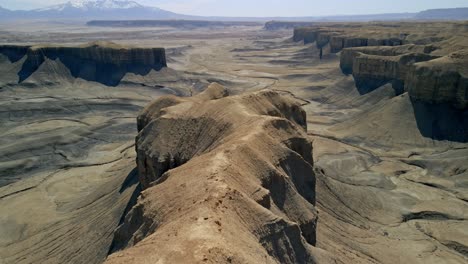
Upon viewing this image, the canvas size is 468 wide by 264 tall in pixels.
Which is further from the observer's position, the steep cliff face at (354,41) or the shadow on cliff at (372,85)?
the steep cliff face at (354,41)

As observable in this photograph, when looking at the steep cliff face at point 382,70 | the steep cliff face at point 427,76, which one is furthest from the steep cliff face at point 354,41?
the steep cliff face at point 427,76

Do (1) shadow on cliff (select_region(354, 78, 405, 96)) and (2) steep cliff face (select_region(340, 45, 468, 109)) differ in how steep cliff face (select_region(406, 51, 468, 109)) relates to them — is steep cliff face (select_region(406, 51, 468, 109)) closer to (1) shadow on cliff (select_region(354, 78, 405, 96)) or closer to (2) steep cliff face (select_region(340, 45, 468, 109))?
(2) steep cliff face (select_region(340, 45, 468, 109))

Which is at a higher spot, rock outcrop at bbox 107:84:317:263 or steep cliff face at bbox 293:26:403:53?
steep cliff face at bbox 293:26:403:53

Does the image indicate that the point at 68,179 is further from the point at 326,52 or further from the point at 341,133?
the point at 326,52

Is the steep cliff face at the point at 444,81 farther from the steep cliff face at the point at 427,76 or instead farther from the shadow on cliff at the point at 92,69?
the shadow on cliff at the point at 92,69

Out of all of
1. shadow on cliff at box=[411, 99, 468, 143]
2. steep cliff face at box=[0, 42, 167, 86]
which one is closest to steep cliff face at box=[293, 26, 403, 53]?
shadow on cliff at box=[411, 99, 468, 143]

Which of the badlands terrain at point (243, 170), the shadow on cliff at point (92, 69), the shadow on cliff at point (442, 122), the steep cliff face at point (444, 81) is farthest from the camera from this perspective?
the shadow on cliff at point (92, 69)
